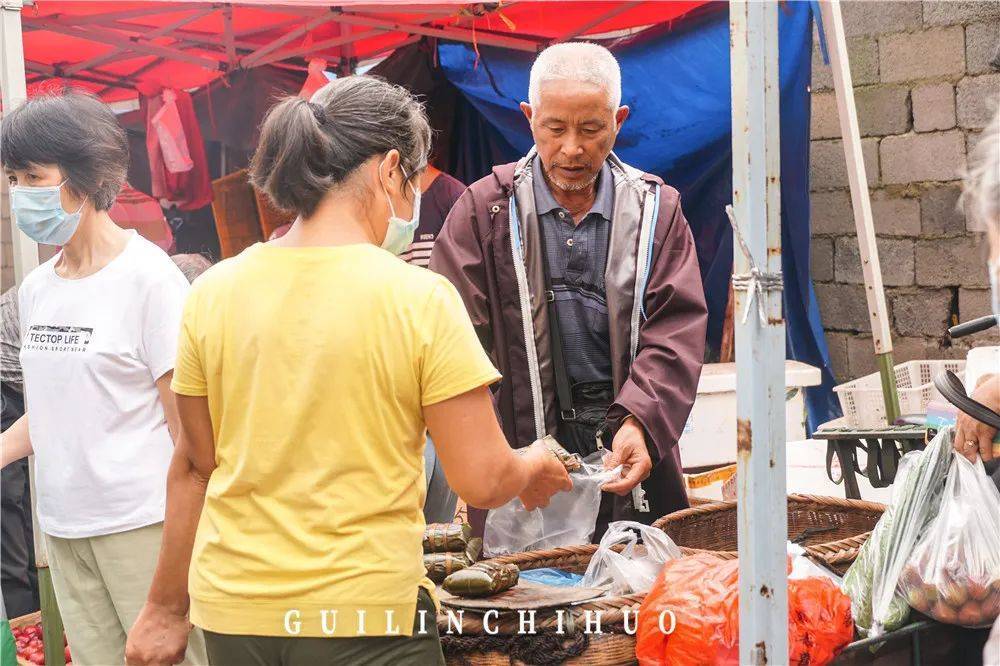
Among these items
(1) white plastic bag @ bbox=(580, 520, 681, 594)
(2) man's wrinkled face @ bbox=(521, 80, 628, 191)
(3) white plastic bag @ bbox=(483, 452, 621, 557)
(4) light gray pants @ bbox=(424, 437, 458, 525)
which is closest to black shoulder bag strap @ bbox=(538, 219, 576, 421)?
(3) white plastic bag @ bbox=(483, 452, 621, 557)

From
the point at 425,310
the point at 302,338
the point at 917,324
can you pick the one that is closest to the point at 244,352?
the point at 302,338

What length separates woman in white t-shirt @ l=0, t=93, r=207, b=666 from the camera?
96.5 inches

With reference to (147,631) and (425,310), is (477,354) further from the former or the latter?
(147,631)

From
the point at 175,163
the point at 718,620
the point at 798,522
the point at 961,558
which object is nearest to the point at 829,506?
the point at 798,522

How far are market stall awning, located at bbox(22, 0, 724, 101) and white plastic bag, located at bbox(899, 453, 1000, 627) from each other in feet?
10.8

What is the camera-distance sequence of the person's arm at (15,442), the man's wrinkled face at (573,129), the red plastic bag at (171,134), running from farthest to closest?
the red plastic bag at (171,134) → the person's arm at (15,442) → the man's wrinkled face at (573,129)

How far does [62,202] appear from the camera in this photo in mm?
2596

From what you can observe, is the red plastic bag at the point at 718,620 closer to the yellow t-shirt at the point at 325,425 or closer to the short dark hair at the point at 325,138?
the yellow t-shirt at the point at 325,425

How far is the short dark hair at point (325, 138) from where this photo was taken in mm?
1688

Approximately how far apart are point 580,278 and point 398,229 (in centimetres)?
104

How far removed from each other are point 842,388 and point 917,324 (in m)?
1.33

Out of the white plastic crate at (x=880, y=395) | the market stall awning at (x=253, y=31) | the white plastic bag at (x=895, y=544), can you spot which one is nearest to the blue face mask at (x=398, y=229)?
the white plastic bag at (x=895, y=544)

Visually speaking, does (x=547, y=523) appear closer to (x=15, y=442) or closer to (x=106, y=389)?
(x=106, y=389)

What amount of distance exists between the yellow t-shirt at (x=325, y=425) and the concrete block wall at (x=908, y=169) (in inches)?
188
